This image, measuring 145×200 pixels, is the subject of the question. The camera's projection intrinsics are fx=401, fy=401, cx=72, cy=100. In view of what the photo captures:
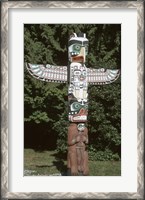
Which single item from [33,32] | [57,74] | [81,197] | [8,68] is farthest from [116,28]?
[81,197]

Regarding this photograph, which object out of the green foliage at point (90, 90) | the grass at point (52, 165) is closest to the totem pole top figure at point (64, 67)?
the grass at point (52, 165)

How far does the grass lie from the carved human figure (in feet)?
7.04

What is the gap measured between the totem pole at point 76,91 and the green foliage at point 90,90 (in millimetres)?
3148

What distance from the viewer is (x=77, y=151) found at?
7.03m

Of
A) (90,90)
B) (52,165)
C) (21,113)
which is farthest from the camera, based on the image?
(90,90)

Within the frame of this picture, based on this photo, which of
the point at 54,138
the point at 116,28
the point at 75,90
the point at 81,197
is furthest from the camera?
the point at 54,138

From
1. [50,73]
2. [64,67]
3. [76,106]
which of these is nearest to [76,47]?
[64,67]

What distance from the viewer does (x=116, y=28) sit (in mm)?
10516

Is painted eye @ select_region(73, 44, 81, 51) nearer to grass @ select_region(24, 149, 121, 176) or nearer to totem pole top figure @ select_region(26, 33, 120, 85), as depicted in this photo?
totem pole top figure @ select_region(26, 33, 120, 85)

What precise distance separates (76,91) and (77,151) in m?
1.05

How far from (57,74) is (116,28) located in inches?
157

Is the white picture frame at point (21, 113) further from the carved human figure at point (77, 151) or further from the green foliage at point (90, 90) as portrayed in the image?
the green foliage at point (90, 90)

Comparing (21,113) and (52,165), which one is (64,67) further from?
(52,165)

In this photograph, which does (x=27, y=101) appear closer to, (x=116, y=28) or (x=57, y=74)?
(x=116, y=28)
